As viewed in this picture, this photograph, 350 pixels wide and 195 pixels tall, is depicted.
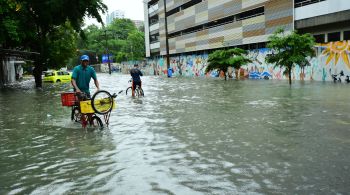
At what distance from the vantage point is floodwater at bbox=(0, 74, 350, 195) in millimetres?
4867

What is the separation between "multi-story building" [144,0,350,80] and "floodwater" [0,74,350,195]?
18.7m

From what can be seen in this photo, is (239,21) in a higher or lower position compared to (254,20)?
higher

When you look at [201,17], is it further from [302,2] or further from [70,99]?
[70,99]

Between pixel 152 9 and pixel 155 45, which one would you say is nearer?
pixel 155 45

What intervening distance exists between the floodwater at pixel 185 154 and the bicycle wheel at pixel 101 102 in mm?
538

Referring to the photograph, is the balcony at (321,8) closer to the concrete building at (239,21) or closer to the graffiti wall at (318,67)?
the concrete building at (239,21)

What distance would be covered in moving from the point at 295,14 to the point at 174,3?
31593 mm

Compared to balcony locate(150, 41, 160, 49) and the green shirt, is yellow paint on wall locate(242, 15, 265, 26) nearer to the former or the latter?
the green shirt

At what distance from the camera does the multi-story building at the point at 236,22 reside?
2797 cm

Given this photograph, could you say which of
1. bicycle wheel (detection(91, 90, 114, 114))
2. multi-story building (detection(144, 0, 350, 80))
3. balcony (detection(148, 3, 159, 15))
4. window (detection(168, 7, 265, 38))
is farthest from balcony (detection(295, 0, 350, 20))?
balcony (detection(148, 3, 159, 15))

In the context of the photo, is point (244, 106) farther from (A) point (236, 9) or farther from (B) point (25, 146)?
(A) point (236, 9)

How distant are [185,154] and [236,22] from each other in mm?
36247

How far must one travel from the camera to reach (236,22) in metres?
40.9

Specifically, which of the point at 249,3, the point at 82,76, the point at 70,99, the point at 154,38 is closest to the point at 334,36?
the point at 249,3
